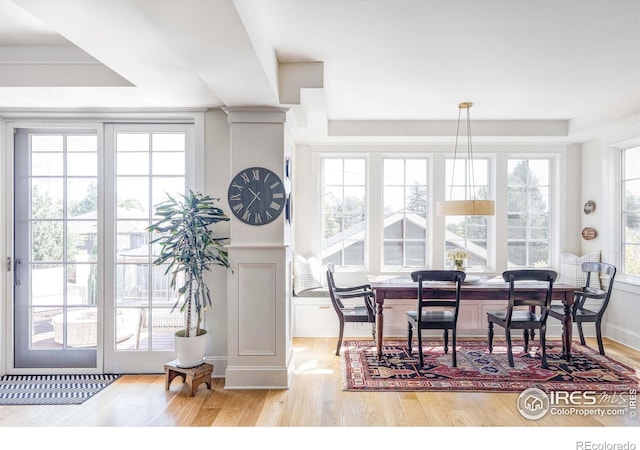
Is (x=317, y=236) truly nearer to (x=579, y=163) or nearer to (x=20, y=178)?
(x=20, y=178)

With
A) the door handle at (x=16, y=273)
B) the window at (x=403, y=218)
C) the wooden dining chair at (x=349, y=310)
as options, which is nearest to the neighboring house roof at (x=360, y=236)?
the window at (x=403, y=218)

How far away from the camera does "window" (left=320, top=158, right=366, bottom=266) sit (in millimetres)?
5348

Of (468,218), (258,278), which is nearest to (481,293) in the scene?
(468,218)

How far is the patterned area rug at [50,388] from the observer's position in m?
3.10

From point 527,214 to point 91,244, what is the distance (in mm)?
5154

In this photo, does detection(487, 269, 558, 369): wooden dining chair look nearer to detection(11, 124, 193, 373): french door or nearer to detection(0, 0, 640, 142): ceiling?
detection(0, 0, 640, 142): ceiling

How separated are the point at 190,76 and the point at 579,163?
4.93 metres

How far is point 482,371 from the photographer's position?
366 centimetres

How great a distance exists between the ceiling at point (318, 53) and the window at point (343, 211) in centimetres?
138

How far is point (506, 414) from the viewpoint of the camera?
9.30 ft

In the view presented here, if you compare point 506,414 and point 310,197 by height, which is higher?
point 310,197

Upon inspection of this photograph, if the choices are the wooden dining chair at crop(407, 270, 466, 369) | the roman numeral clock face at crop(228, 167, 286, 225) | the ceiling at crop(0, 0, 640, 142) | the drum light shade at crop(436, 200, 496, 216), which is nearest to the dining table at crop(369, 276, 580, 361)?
the wooden dining chair at crop(407, 270, 466, 369)

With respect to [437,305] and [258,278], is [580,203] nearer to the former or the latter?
[437,305]
